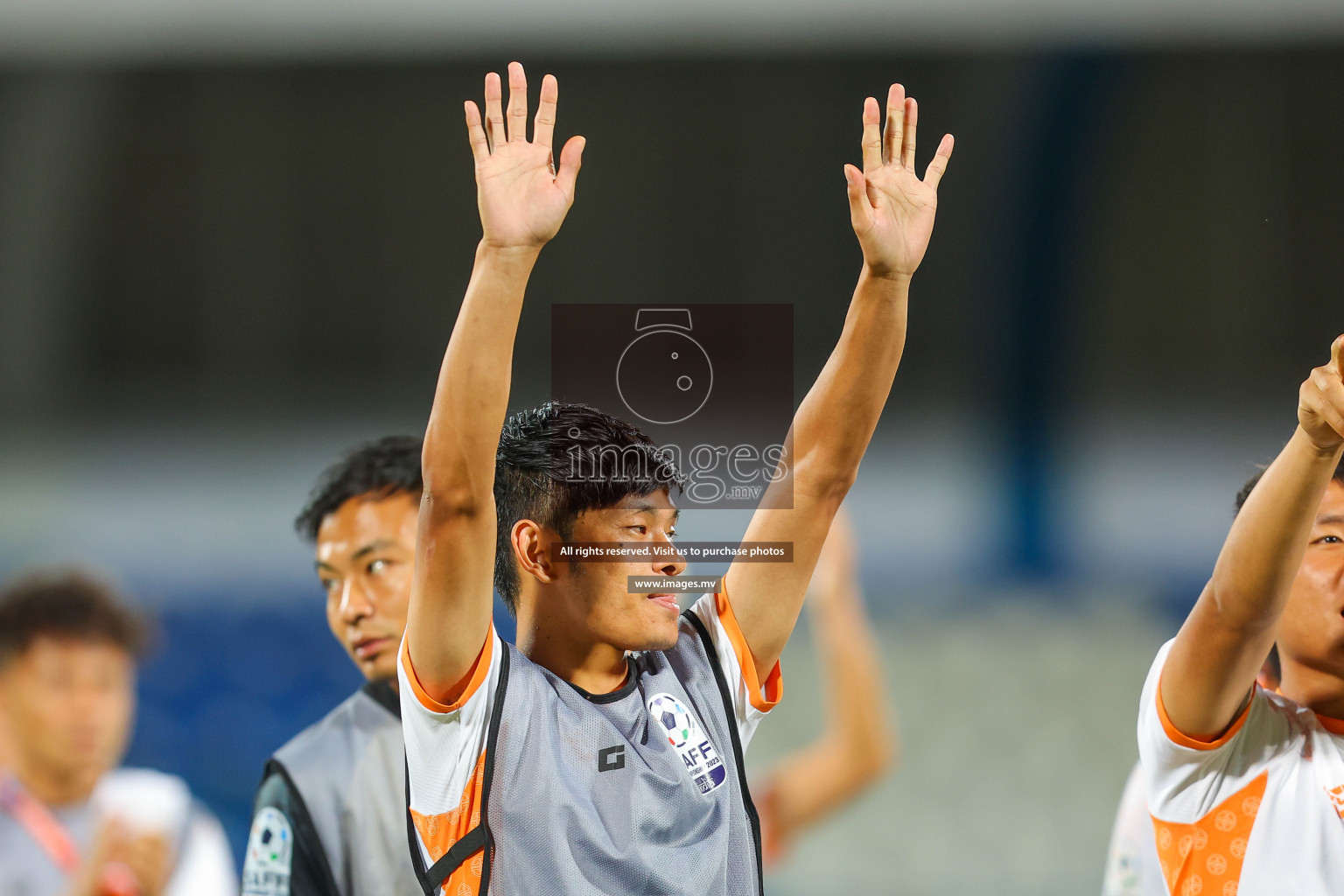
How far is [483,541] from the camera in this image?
1.20 meters

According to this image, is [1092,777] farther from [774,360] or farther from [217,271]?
[217,271]

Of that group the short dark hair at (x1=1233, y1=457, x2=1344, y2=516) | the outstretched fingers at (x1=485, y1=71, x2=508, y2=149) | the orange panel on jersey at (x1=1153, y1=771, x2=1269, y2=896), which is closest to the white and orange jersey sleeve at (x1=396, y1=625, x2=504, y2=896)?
the outstretched fingers at (x1=485, y1=71, x2=508, y2=149)

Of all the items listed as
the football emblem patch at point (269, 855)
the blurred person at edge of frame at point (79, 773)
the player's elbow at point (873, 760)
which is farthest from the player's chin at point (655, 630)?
the blurred person at edge of frame at point (79, 773)

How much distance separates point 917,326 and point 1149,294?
512 millimetres

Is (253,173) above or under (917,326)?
above

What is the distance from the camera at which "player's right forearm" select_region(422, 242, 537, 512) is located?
3.84ft

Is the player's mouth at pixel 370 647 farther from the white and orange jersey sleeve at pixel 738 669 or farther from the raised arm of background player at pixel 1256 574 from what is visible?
the raised arm of background player at pixel 1256 574

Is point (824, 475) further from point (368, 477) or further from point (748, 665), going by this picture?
point (368, 477)

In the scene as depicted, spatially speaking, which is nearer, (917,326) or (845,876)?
(917,326)

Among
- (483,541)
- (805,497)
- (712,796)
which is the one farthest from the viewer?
(805,497)

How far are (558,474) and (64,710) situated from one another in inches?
52.4

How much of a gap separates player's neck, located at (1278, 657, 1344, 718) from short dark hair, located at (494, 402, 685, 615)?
3.06ft

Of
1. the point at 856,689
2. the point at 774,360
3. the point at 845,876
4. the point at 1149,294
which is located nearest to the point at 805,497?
the point at 774,360

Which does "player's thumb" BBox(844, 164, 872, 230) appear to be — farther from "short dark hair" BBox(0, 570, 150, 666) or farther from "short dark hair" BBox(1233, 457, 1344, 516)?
"short dark hair" BBox(0, 570, 150, 666)
